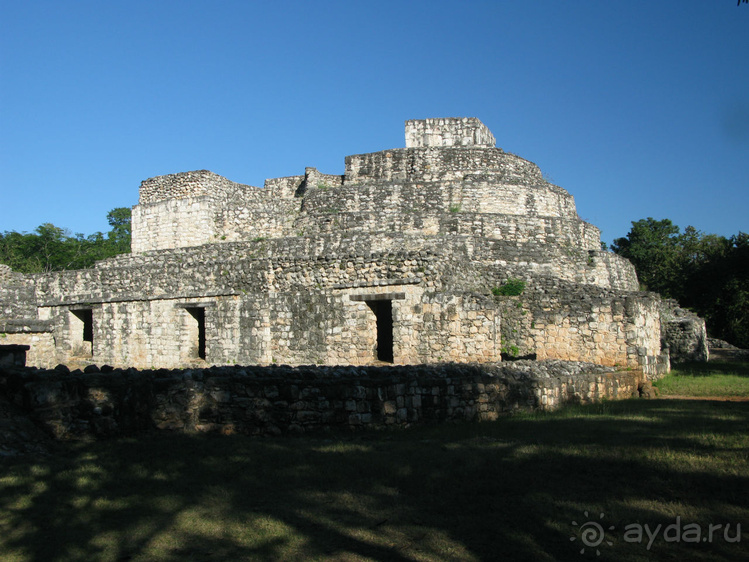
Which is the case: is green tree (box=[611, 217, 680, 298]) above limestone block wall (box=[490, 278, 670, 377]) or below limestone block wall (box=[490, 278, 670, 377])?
above

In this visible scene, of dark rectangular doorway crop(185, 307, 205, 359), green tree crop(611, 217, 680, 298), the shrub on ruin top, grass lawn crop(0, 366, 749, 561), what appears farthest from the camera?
green tree crop(611, 217, 680, 298)

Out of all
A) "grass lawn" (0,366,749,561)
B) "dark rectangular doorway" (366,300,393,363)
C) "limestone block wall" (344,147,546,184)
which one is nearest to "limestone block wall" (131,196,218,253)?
"limestone block wall" (344,147,546,184)

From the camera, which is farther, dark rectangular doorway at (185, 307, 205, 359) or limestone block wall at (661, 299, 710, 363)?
limestone block wall at (661, 299, 710, 363)

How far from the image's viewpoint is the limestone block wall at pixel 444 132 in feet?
72.8

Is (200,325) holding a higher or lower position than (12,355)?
higher

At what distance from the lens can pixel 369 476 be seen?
5500mm

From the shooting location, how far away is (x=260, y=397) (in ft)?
23.9

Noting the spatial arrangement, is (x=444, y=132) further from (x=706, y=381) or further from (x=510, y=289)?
(x=706, y=381)

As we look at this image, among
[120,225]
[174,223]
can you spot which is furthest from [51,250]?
[174,223]

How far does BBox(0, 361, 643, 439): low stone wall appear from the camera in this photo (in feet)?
21.7

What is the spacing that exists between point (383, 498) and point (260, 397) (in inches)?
109

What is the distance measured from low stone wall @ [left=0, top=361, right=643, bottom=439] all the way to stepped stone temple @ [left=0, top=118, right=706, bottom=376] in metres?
3.36

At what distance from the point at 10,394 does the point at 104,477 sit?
221cm

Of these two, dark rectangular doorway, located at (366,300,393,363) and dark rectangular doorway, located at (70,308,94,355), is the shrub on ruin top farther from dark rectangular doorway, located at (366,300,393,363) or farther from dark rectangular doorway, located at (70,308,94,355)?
dark rectangular doorway, located at (70,308,94,355)
